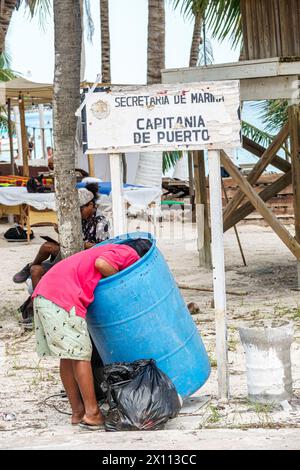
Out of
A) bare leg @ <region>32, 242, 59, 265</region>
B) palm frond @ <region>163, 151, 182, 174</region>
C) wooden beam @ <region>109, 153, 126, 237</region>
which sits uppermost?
wooden beam @ <region>109, 153, 126, 237</region>

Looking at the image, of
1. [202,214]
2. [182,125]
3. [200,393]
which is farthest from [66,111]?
[202,214]

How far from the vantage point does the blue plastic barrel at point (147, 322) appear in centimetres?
609

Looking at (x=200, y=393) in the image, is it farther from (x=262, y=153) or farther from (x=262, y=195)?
(x=262, y=153)

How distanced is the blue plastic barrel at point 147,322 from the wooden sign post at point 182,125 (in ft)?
0.97

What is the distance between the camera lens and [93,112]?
6750mm

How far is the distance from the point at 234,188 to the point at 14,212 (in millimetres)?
5096

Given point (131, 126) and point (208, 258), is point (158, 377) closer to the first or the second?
point (131, 126)

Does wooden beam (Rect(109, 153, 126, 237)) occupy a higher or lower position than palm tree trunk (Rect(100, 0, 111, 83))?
lower

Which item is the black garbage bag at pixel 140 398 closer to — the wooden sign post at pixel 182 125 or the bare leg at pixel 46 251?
the wooden sign post at pixel 182 125

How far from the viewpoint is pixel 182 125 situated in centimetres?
655

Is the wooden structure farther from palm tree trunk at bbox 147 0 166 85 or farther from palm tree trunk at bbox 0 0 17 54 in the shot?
palm tree trunk at bbox 147 0 166 85

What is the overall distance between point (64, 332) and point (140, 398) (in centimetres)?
64

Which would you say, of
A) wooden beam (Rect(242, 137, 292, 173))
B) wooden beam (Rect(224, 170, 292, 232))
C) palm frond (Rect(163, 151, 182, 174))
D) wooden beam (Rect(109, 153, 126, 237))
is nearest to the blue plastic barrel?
wooden beam (Rect(109, 153, 126, 237))

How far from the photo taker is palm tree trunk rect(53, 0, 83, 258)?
9.24 meters
